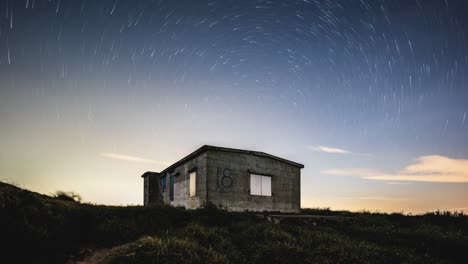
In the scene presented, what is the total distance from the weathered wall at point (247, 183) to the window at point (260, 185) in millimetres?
277

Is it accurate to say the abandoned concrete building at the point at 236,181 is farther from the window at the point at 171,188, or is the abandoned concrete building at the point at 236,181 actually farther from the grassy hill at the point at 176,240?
the grassy hill at the point at 176,240

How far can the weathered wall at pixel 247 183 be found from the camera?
17.3 m

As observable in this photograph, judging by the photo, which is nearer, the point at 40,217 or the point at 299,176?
the point at 40,217

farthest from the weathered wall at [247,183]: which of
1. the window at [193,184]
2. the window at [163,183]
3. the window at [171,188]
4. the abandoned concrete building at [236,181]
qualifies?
the window at [163,183]

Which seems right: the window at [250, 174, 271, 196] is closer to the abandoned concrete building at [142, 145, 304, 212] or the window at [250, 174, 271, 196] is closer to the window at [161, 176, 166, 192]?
the abandoned concrete building at [142, 145, 304, 212]

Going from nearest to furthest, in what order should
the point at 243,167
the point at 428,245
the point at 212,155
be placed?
the point at 428,245 < the point at 212,155 < the point at 243,167

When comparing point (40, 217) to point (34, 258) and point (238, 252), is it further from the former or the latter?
point (238, 252)

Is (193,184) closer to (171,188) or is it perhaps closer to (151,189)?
(171,188)

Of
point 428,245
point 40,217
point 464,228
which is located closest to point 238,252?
point 40,217

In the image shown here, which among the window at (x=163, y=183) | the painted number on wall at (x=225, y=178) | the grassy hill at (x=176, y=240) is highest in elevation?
the painted number on wall at (x=225, y=178)

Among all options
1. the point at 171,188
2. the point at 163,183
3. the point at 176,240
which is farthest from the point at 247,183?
the point at 163,183

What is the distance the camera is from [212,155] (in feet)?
57.1

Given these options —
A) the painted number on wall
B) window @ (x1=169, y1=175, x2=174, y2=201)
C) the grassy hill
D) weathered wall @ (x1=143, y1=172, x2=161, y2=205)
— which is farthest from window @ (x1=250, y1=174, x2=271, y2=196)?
weathered wall @ (x1=143, y1=172, x2=161, y2=205)

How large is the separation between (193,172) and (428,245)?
42.2 feet
